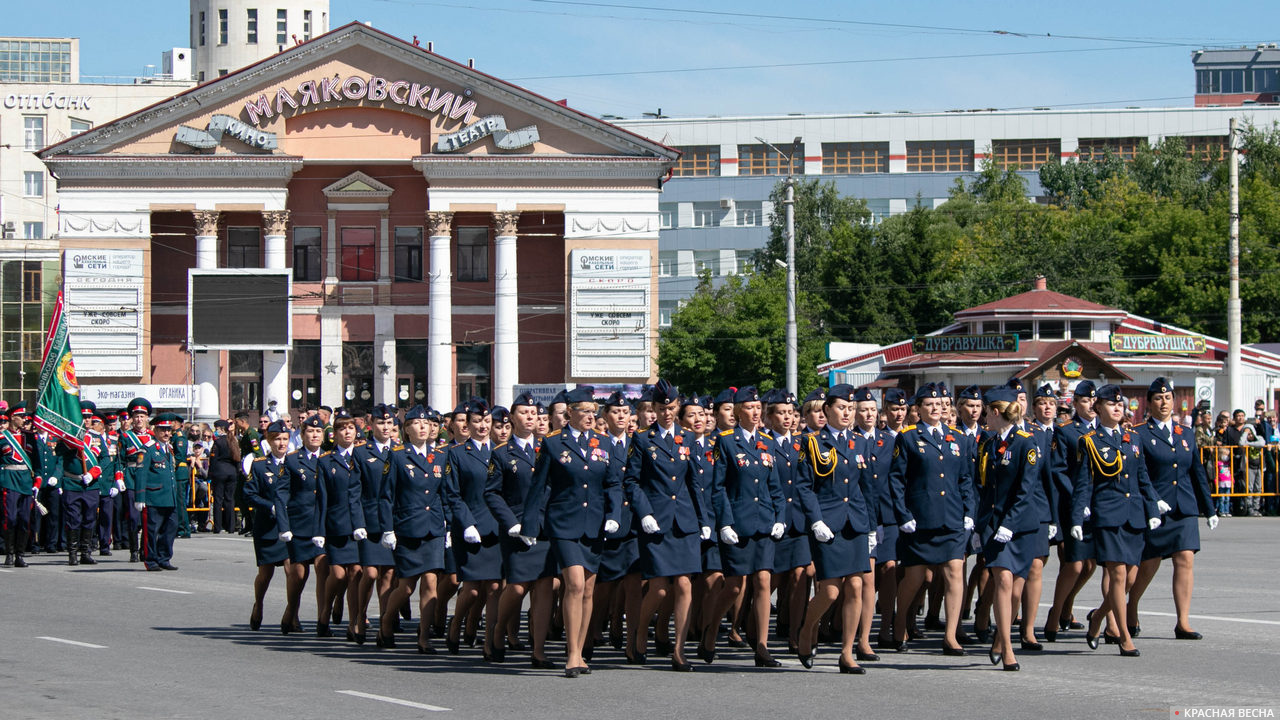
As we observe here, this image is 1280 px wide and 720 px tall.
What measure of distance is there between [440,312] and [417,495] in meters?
45.5

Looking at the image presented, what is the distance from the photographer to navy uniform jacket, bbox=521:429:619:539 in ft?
38.3

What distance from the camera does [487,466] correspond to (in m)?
12.8

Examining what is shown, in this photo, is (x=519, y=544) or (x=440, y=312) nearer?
(x=519, y=544)

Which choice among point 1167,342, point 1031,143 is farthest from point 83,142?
point 1031,143

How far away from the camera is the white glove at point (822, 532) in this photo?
11.4 metres

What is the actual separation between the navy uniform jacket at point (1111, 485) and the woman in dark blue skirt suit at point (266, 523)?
6688 mm

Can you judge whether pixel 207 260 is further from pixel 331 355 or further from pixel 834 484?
pixel 834 484

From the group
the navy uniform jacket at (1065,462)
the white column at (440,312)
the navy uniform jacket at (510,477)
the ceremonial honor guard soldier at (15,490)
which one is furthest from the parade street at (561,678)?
the white column at (440,312)

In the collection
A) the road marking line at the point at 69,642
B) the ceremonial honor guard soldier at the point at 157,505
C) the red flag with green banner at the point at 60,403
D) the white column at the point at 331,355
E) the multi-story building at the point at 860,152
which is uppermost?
the multi-story building at the point at 860,152

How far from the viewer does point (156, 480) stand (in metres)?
20.7

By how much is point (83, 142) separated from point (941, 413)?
1972 inches

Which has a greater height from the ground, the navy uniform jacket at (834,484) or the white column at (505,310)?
the white column at (505,310)

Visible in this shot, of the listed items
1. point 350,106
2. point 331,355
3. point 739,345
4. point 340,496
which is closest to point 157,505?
point 340,496

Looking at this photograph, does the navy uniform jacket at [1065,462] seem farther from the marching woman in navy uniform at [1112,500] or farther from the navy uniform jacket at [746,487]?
the navy uniform jacket at [746,487]
